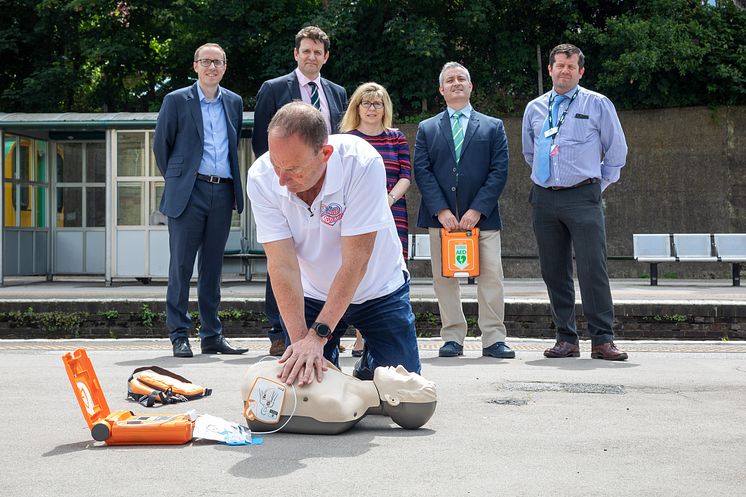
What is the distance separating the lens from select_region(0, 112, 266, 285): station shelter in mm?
14734

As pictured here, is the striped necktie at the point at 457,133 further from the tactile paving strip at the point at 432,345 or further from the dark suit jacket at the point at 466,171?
the tactile paving strip at the point at 432,345

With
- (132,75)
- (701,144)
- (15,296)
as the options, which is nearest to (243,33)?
(132,75)

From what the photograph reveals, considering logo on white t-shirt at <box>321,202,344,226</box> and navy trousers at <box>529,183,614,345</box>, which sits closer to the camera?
logo on white t-shirt at <box>321,202,344,226</box>

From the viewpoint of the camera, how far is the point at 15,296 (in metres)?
11.3

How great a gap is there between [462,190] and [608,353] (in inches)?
60.5

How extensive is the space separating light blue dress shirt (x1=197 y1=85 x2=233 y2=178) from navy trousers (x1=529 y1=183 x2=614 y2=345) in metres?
2.26

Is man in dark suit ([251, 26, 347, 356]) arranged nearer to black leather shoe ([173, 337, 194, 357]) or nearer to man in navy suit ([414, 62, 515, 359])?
black leather shoe ([173, 337, 194, 357])

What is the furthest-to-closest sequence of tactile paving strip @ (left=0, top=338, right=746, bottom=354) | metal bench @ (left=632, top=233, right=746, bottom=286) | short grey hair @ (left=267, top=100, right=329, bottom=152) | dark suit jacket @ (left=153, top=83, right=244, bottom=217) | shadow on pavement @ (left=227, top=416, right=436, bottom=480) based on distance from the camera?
metal bench @ (left=632, top=233, right=746, bottom=286) → tactile paving strip @ (left=0, top=338, right=746, bottom=354) → dark suit jacket @ (left=153, top=83, right=244, bottom=217) → short grey hair @ (left=267, top=100, right=329, bottom=152) → shadow on pavement @ (left=227, top=416, right=436, bottom=480)

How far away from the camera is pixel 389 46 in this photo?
71.2 ft

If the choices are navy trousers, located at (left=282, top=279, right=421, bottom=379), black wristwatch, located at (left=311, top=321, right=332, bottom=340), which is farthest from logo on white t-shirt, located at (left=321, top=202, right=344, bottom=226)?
navy trousers, located at (left=282, top=279, right=421, bottom=379)

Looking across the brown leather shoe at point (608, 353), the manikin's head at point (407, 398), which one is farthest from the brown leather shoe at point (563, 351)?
the manikin's head at point (407, 398)

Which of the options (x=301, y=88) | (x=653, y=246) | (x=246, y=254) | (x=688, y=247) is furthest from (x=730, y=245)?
(x=301, y=88)

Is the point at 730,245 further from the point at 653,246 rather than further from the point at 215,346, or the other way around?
the point at 215,346

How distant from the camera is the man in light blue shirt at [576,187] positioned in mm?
6648
